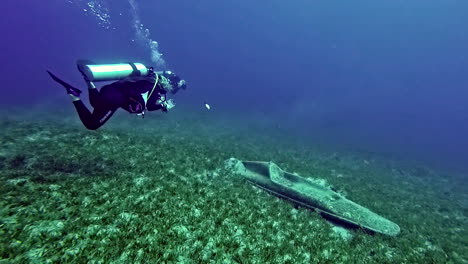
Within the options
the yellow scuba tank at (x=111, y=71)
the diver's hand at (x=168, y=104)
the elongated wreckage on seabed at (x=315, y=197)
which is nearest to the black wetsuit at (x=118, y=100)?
the diver's hand at (x=168, y=104)

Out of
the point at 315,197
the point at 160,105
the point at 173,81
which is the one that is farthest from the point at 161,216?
the point at 315,197

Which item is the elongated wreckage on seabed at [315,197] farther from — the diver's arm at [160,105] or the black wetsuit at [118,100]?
the black wetsuit at [118,100]

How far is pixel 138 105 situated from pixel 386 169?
30.1m

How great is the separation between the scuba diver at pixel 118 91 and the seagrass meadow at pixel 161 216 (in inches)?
118

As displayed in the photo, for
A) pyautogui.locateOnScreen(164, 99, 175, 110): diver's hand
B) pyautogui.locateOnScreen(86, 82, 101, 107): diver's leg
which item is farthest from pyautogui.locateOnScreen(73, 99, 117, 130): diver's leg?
pyautogui.locateOnScreen(164, 99, 175, 110): diver's hand

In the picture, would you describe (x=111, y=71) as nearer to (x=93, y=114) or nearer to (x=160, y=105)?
(x=93, y=114)

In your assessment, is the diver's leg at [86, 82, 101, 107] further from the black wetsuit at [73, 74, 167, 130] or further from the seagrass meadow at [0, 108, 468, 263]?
the seagrass meadow at [0, 108, 468, 263]

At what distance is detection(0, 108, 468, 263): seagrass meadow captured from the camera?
22.8ft

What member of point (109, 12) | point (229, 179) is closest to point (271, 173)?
point (229, 179)

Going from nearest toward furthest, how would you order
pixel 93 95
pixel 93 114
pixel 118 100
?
1. pixel 93 95
2. pixel 93 114
3. pixel 118 100

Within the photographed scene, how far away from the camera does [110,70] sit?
9.67 meters

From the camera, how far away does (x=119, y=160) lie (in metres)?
14.0

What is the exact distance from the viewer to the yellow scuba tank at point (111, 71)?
916 centimetres

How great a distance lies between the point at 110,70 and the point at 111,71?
0.16ft
